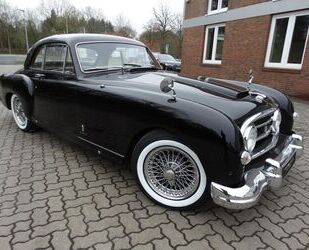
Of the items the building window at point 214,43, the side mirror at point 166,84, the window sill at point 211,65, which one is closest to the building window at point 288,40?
the window sill at point 211,65

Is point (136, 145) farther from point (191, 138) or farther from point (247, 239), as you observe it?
point (247, 239)

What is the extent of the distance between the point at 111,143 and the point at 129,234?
3.36ft

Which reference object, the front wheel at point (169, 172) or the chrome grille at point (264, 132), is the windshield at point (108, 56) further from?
the chrome grille at point (264, 132)

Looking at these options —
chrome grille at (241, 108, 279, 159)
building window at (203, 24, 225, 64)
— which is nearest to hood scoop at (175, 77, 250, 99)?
chrome grille at (241, 108, 279, 159)

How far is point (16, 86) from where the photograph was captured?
450cm

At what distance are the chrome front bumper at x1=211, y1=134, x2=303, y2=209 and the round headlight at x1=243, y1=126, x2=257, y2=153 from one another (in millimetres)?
214

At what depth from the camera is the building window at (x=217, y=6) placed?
12.3 metres

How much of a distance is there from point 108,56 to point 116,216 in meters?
2.12

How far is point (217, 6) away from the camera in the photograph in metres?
12.8

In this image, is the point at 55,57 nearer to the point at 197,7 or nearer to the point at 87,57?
the point at 87,57

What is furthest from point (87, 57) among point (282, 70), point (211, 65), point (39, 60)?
point (211, 65)

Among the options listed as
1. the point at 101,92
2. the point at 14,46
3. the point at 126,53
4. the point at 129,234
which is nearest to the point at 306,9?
the point at 126,53

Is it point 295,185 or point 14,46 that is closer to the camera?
point 295,185

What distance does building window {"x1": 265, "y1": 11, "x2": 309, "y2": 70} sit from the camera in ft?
29.6
